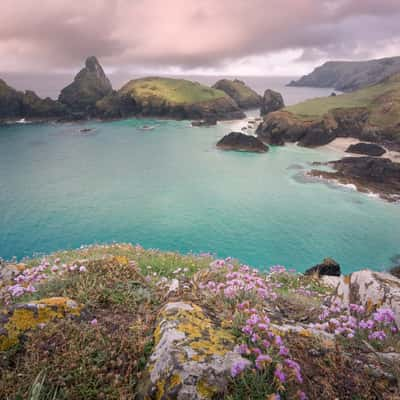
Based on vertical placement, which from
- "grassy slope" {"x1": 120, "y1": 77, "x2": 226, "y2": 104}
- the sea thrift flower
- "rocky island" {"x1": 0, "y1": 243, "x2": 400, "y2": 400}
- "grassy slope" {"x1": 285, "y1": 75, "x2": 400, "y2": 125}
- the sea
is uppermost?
"grassy slope" {"x1": 120, "y1": 77, "x2": 226, "y2": 104}

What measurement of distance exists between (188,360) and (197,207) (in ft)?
110

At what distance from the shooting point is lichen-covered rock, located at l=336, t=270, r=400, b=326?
5889mm

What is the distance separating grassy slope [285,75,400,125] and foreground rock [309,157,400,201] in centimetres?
3404

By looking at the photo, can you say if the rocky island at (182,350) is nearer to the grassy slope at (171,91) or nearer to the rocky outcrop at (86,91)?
the rocky outcrop at (86,91)

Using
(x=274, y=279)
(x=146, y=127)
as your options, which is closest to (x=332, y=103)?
(x=146, y=127)

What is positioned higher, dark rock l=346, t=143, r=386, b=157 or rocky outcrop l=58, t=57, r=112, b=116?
rocky outcrop l=58, t=57, r=112, b=116

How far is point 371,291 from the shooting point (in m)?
6.55

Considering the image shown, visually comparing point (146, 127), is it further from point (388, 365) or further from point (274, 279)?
point (388, 365)

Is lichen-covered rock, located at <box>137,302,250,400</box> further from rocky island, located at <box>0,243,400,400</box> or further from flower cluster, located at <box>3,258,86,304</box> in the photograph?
flower cluster, located at <box>3,258,86,304</box>

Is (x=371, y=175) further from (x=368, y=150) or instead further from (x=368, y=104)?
(x=368, y=104)

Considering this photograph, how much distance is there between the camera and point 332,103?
327 feet

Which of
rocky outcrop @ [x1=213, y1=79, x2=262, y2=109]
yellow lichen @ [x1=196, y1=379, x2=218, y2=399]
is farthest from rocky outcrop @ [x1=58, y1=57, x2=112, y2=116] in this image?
yellow lichen @ [x1=196, y1=379, x2=218, y2=399]

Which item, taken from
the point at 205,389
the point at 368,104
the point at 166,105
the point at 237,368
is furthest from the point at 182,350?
the point at 166,105

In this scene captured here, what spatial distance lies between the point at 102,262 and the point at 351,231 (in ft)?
104
